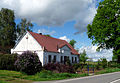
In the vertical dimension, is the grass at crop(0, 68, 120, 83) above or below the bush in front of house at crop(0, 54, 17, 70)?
below

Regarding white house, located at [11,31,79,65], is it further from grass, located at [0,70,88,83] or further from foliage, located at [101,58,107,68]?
grass, located at [0,70,88,83]

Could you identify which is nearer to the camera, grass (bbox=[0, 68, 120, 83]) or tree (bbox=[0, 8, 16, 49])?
grass (bbox=[0, 68, 120, 83])

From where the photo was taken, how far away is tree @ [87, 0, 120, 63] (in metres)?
32.6

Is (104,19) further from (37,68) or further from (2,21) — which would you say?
(2,21)

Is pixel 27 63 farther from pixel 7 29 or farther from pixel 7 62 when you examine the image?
pixel 7 29

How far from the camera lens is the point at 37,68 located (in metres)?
21.2

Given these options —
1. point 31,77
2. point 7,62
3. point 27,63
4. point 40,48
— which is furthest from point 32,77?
point 40,48

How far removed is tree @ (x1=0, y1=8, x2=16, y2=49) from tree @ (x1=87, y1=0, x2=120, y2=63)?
24.6m

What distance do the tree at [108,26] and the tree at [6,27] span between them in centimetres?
2459

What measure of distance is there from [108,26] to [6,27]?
28.5m

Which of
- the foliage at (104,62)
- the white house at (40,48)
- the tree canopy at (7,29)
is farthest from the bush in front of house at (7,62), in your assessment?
the tree canopy at (7,29)

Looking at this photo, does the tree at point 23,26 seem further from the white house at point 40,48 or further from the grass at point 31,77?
the grass at point 31,77

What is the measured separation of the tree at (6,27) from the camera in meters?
45.8

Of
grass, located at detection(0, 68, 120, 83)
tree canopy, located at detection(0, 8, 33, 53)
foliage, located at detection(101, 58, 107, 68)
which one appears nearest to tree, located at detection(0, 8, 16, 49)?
tree canopy, located at detection(0, 8, 33, 53)
